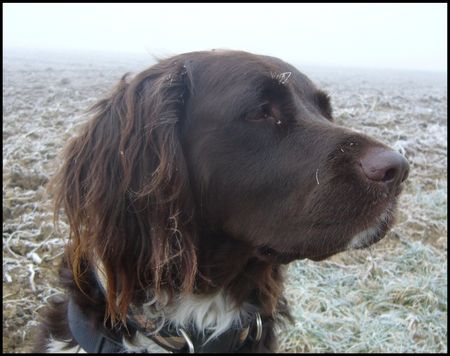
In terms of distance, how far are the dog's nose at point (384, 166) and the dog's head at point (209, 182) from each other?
4cm

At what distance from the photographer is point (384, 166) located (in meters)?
1.90

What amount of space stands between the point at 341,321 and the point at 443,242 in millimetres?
2013

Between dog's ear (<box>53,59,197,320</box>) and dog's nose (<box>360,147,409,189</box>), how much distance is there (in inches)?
29.1

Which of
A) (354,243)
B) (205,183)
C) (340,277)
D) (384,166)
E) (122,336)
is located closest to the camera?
(384,166)

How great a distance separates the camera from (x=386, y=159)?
1896mm

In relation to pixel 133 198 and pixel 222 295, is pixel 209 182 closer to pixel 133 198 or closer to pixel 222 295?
pixel 133 198

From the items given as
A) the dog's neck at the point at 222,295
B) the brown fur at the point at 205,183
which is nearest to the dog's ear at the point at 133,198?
the brown fur at the point at 205,183

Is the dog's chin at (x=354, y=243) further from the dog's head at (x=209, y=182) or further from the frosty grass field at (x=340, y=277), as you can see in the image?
the frosty grass field at (x=340, y=277)

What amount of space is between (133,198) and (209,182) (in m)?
0.32

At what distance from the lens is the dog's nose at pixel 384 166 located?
1887mm

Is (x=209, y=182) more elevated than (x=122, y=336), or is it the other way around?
(x=209, y=182)

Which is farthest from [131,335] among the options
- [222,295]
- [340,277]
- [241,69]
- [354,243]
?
[340,277]

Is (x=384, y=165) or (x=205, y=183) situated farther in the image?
(x=205, y=183)

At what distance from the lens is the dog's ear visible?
212 cm
